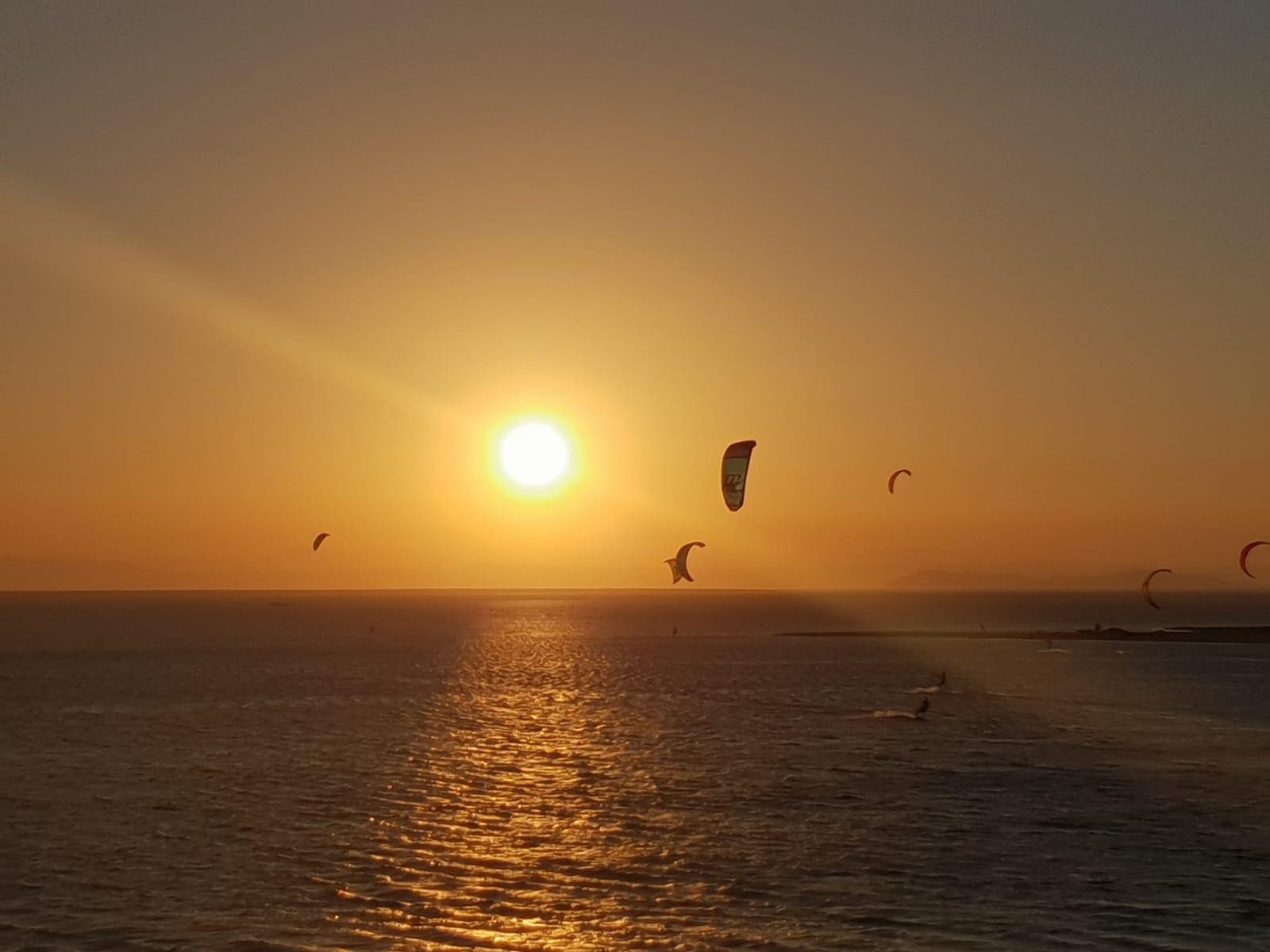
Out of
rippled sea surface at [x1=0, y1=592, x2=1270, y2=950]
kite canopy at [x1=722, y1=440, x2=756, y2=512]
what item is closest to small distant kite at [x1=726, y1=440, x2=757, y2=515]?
kite canopy at [x1=722, y1=440, x2=756, y2=512]

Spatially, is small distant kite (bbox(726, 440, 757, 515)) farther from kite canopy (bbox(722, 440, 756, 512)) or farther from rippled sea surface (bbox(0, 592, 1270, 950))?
rippled sea surface (bbox(0, 592, 1270, 950))

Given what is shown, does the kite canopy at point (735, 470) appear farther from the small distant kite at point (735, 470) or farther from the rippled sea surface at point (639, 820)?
the rippled sea surface at point (639, 820)

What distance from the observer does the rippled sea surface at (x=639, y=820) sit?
81.0 feet

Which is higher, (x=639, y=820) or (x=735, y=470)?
(x=735, y=470)

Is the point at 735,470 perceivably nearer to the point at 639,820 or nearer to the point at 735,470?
the point at 735,470

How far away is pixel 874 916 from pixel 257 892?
12353 millimetres

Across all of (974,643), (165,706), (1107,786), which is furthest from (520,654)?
(1107,786)

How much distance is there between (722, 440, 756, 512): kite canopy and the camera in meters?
56.0

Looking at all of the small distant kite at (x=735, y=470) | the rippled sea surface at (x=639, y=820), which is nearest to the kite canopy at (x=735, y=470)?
the small distant kite at (x=735, y=470)

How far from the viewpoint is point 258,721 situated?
6366 centimetres

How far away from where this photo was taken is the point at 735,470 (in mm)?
56094

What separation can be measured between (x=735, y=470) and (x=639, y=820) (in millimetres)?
23158

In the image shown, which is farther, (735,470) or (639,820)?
(735,470)

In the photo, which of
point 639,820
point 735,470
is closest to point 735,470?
point 735,470
